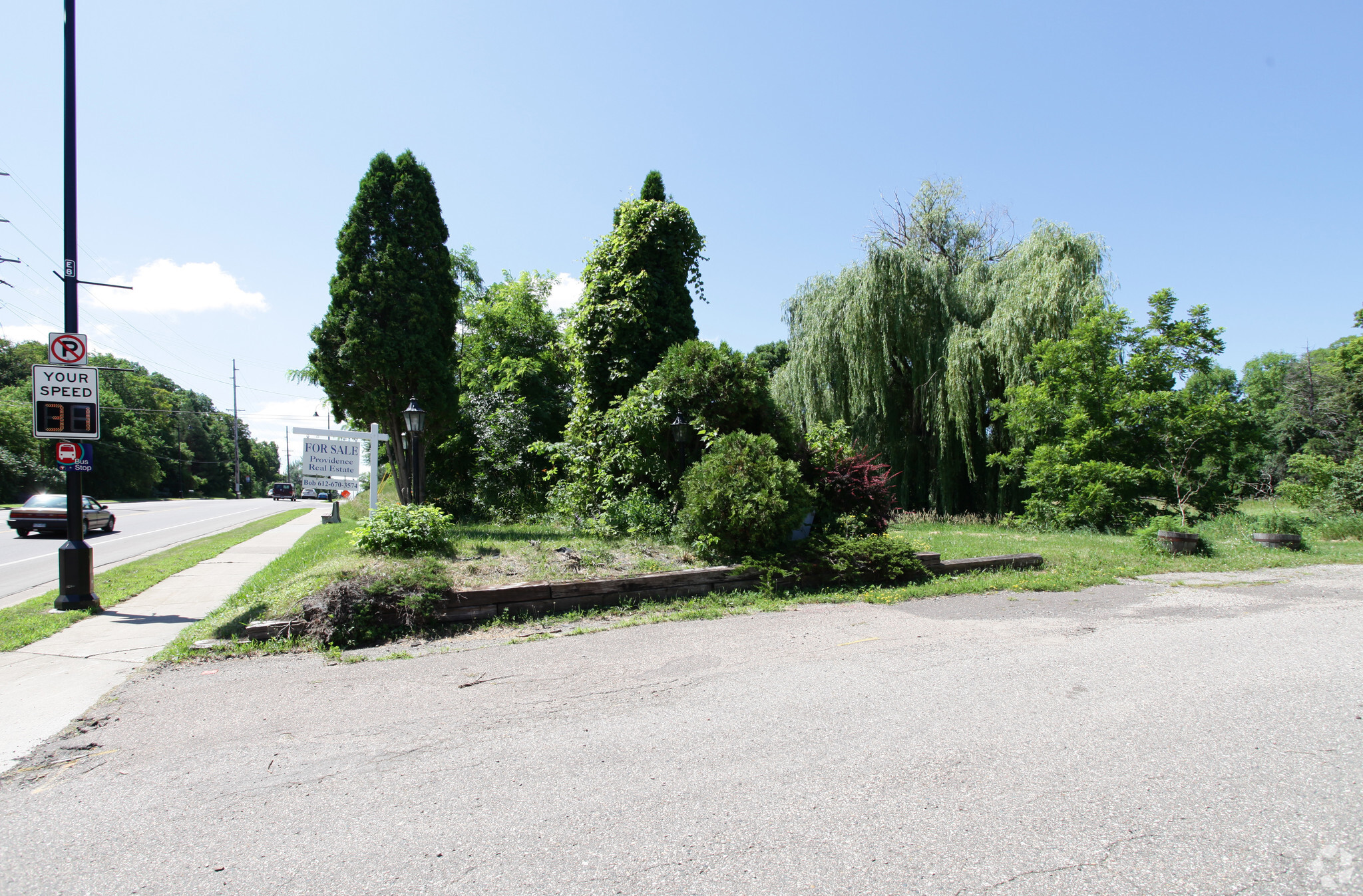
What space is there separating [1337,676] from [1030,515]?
13.6 m

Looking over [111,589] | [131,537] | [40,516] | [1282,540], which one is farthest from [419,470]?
[1282,540]

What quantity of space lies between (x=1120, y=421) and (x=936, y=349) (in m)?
4.94

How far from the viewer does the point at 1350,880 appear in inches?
96.0

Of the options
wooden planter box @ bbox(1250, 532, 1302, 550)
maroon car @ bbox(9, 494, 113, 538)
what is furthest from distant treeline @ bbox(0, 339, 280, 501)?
wooden planter box @ bbox(1250, 532, 1302, 550)

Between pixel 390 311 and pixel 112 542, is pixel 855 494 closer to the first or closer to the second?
pixel 390 311

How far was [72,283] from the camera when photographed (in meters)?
8.33

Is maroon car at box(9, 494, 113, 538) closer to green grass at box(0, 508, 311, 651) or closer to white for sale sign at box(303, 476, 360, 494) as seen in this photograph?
green grass at box(0, 508, 311, 651)

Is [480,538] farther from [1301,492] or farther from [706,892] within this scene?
[1301,492]

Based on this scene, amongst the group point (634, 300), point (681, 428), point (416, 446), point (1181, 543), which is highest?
point (634, 300)

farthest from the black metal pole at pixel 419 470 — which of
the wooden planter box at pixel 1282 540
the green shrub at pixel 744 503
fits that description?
the wooden planter box at pixel 1282 540

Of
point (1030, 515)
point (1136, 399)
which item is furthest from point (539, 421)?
point (1136, 399)

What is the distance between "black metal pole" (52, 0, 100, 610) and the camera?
8.00 meters

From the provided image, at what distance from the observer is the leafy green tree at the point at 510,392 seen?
1683 cm

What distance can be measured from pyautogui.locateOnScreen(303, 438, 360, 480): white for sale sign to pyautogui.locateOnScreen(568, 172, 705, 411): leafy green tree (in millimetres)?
4165
